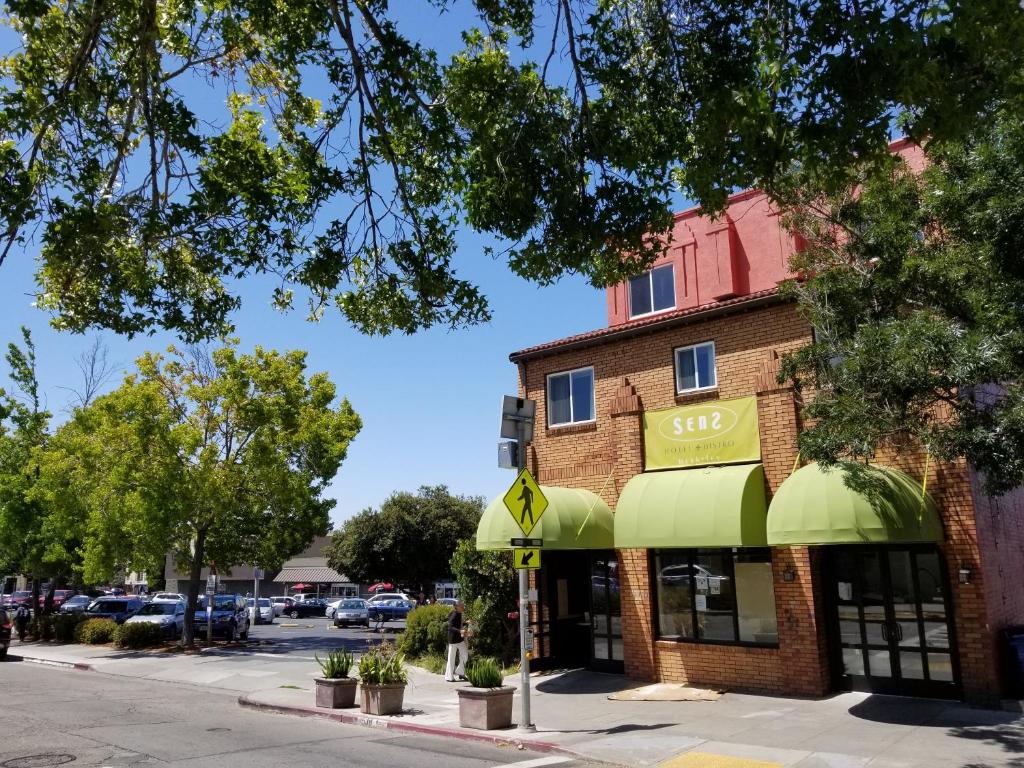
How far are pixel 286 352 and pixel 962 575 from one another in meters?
20.8

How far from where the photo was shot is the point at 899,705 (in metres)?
12.6

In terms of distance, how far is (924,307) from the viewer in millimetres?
11438

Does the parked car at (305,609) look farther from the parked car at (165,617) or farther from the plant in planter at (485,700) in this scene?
the plant in planter at (485,700)

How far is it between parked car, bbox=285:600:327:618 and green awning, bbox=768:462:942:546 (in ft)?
153

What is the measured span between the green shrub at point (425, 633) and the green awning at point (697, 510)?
7063 millimetres

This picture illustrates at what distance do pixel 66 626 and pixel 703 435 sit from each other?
26689 millimetres

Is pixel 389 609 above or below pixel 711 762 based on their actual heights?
below

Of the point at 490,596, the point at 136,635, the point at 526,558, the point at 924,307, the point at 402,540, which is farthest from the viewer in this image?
the point at 402,540

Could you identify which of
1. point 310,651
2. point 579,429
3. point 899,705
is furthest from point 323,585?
point 899,705

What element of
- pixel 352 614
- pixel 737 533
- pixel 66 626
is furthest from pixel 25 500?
pixel 737 533

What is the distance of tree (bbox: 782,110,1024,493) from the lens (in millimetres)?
9797

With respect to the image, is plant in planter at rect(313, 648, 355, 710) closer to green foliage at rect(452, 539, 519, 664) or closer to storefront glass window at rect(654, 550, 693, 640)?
green foliage at rect(452, 539, 519, 664)

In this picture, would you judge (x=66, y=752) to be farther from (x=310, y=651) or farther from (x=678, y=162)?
(x=310, y=651)

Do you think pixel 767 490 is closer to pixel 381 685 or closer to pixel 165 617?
pixel 381 685
